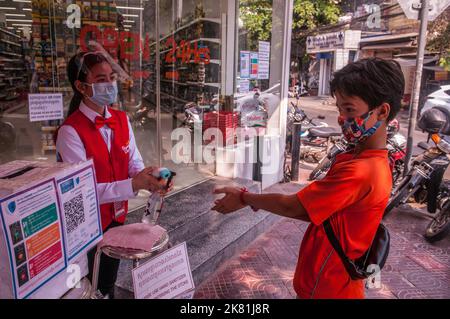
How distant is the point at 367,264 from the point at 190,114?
4367 millimetres

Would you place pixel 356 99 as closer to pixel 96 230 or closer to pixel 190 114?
pixel 96 230

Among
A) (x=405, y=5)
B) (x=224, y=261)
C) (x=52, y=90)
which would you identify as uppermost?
(x=405, y=5)

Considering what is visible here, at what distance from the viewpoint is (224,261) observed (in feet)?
13.0

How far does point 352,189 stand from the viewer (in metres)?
1.50

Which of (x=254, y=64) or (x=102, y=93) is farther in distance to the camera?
(x=254, y=64)

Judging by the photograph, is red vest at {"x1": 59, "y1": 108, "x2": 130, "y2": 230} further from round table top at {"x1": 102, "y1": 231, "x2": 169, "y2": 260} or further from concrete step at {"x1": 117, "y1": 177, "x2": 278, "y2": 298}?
concrete step at {"x1": 117, "y1": 177, "x2": 278, "y2": 298}

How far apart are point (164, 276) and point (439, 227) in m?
4.10

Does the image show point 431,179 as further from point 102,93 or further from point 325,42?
point 325,42

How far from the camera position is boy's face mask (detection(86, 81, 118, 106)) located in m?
2.09

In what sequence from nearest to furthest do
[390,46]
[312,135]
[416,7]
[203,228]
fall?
1. [203,228]
2. [416,7]
3. [312,135]
4. [390,46]

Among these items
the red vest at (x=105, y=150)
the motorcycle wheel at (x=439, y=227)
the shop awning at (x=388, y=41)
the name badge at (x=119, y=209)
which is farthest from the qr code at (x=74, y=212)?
the shop awning at (x=388, y=41)

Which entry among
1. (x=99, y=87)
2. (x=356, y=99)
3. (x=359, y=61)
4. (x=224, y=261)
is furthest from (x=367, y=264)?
(x=224, y=261)

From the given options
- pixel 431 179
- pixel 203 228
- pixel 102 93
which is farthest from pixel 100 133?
pixel 431 179

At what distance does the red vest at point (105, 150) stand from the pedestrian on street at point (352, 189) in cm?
86
